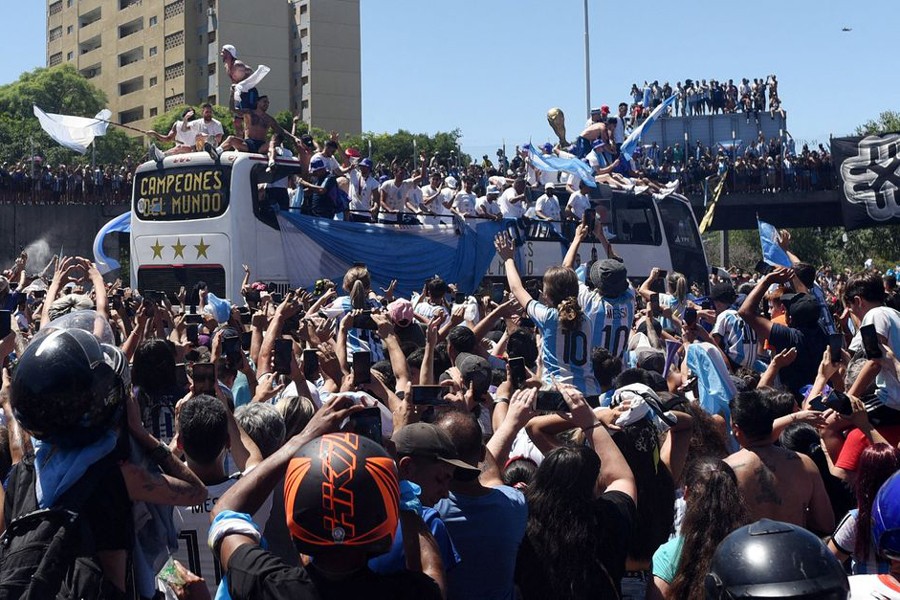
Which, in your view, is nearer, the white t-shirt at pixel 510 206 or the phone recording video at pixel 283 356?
the phone recording video at pixel 283 356

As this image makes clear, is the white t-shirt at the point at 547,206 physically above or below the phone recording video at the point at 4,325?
above

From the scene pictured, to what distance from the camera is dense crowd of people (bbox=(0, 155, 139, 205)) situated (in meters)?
28.2

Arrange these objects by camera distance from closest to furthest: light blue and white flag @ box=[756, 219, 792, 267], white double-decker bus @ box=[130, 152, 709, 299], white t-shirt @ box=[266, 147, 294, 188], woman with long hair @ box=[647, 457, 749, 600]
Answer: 1. woman with long hair @ box=[647, 457, 749, 600]
2. light blue and white flag @ box=[756, 219, 792, 267]
3. white double-decker bus @ box=[130, 152, 709, 299]
4. white t-shirt @ box=[266, 147, 294, 188]

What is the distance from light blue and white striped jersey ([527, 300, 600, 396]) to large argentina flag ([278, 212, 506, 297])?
819cm

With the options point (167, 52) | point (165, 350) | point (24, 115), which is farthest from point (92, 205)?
point (167, 52)

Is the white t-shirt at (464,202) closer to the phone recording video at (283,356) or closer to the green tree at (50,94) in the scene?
the phone recording video at (283,356)

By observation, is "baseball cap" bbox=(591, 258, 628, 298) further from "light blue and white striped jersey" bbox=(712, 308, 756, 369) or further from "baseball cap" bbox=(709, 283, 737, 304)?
"baseball cap" bbox=(709, 283, 737, 304)

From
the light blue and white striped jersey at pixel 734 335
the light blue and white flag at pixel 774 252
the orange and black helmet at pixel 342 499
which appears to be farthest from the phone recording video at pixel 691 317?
the orange and black helmet at pixel 342 499

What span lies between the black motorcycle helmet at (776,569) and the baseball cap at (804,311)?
536 cm

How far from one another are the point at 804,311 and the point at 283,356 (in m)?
3.67

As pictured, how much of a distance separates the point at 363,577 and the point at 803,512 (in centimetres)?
216

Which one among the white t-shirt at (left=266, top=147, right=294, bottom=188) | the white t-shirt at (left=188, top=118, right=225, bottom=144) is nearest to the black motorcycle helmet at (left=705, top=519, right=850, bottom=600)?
the white t-shirt at (left=266, top=147, right=294, bottom=188)

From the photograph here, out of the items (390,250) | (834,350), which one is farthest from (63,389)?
(390,250)

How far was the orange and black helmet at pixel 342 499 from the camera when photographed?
2273 mm
